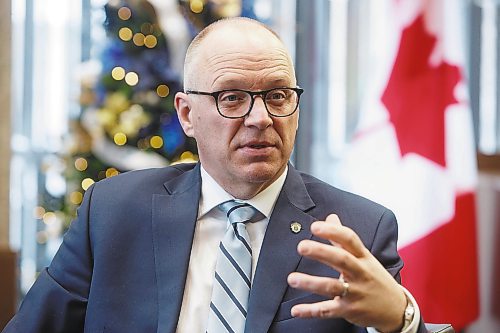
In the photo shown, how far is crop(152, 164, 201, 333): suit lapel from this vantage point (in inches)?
80.3

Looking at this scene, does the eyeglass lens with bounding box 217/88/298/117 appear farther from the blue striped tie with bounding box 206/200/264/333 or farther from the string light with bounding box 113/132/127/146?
the string light with bounding box 113/132/127/146

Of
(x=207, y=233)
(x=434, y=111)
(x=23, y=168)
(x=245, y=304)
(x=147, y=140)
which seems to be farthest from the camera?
(x=23, y=168)

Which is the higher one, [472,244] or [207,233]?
[207,233]

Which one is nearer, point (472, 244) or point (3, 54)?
point (472, 244)

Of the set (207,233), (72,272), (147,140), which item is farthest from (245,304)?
(147,140)

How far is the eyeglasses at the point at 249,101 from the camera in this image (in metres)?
2.05

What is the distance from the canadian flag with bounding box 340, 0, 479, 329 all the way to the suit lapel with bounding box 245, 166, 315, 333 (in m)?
2.02

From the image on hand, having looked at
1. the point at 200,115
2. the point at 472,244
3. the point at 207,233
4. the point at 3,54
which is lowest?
the point at 472,244

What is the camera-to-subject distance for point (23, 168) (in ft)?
17.1

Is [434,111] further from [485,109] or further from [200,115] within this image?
[200,115]

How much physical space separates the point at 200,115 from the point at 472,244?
96.5 inches

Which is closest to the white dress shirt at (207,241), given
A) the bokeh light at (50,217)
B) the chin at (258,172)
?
the chin at (258,172)

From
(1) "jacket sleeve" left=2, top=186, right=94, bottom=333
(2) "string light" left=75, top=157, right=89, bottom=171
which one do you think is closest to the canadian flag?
(2) "string light" left=75, top=157, right=89, bottom=171

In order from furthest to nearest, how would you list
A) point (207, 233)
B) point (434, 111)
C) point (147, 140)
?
point (147, 140), point (434, 111), point (207, 233)
